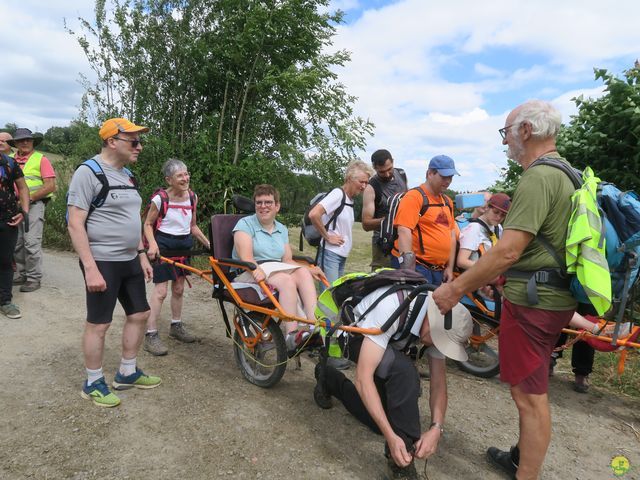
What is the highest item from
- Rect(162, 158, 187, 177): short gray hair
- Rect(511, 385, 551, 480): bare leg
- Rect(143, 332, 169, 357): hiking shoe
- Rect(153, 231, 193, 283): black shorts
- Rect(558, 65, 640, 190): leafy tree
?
Rect(558, 65, 640, 190): leafy tree

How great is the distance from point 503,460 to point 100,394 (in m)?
2.74

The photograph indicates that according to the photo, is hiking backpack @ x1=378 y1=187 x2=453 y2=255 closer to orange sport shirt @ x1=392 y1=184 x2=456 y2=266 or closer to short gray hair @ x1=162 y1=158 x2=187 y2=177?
orange sport shirt @ x1=392 y1=184 x2=456 y2=266

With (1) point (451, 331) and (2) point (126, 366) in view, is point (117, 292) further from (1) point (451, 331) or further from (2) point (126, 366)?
(1) point (451, 331)

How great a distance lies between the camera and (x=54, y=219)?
911cm

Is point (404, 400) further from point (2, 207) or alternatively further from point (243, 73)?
point (243, 73)

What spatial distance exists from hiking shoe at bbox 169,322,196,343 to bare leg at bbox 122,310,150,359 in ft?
3.88

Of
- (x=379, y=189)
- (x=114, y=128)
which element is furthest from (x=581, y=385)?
(x=114, y=128)

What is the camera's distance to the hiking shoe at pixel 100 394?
3.28 m

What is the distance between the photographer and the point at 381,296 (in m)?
2.53

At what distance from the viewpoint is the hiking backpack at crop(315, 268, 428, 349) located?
96.7 inches

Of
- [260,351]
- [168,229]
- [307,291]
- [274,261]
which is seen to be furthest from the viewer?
[168,229]

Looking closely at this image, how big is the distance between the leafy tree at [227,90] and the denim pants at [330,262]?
13.5 ft

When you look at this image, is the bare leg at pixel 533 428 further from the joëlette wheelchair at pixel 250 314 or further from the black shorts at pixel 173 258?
the black shorts at pixel 173 258

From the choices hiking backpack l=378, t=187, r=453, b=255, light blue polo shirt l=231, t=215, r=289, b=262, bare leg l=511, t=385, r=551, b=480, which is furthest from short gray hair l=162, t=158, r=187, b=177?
bare leg l=511, t=385, r=551, b=480
